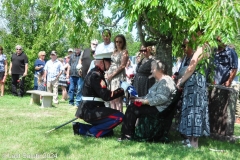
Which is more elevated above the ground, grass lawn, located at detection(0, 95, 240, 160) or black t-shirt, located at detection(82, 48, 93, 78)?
black t-shirt, located at detection(82, 48, 93, 78)

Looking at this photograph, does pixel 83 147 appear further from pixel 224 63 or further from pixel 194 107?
pixel 224 63

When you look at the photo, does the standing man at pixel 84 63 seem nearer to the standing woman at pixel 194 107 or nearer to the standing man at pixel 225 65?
the standing man at pixel 225 65

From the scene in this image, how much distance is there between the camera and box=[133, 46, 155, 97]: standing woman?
6.80m

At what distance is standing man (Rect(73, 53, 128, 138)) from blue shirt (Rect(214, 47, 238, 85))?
2.04 m

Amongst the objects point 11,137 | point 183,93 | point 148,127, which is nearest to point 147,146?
point 148,127

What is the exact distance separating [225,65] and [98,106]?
8.47 ft

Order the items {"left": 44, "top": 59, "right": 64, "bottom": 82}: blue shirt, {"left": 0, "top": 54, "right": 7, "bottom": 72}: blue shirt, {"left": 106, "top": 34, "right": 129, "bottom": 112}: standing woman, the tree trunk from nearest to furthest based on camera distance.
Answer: the tree trunk < {"left": 106, "top": 34, "right": 129, "bottom": 112}: standing woman < {"left": 44, "top": 59, "right": 64, "bottom": 82}: blue shirt < {"left": 0, "top": 54, "right": 7, "bottom": 72}: blue shirt

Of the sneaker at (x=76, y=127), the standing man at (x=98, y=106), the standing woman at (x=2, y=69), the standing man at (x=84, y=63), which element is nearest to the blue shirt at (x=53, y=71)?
the standing man at (x=84, y=63)

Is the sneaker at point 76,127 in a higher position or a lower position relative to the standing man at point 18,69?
lower

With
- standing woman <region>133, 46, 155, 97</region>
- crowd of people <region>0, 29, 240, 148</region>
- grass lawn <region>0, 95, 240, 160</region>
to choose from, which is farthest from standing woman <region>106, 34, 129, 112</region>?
grass lawn <region>0, 95, 240, 160</region>

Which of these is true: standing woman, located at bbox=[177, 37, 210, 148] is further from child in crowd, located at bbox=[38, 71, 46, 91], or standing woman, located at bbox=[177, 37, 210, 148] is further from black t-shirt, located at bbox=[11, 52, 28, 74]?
black t-shirt, located at bbox=[11, 52, 28, 74]

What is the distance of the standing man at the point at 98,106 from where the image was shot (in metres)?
6.02

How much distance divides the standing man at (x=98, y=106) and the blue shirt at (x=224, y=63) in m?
2.04

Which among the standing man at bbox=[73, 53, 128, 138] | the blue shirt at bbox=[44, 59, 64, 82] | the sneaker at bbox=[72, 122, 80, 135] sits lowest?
the sneaker at bbox=[72, 122, 80, 135]
